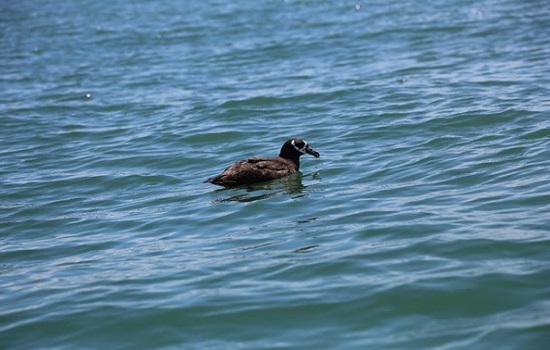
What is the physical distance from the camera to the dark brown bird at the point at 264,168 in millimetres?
12594

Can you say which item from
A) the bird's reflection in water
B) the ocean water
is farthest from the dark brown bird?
the ocean water

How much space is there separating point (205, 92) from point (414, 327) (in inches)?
536

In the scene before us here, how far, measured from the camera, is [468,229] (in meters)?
9.48

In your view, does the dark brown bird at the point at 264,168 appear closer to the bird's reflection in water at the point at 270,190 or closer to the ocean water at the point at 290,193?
the bird's reflection in water at the point at 270,190

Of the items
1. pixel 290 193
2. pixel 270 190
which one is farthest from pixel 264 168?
pixel 290 193

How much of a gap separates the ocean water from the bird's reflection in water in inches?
2.5

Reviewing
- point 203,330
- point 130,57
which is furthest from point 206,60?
point 203,330

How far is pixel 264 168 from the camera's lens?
42.5 feet

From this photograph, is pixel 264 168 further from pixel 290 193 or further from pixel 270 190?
pixel 290 193

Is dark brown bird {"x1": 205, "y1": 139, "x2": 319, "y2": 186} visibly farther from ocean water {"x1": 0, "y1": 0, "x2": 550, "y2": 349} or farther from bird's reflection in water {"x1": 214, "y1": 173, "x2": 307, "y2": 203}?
ocean water {"x1": 0, "y1": 0, "x2": 550, "y2": 349}

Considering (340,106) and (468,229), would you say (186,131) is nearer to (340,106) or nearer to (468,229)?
(340,106)

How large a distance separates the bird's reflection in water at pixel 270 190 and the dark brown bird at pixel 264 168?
85 millimetres

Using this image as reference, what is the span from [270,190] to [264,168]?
1.67ft

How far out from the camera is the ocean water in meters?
7.80
